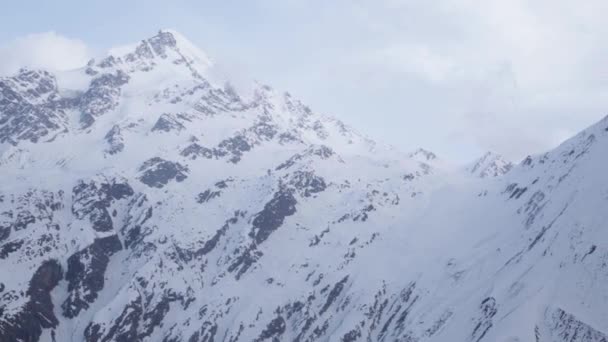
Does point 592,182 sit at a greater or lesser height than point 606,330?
greater

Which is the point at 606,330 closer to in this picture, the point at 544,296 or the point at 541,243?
the point at 544,296

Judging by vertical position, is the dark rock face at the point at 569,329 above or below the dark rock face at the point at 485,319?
above

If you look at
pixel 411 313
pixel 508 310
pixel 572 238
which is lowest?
pixel 411 313

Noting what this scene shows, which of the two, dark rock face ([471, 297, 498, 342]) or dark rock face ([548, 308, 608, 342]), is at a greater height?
dark rock face ([548, 308, 608, 342])

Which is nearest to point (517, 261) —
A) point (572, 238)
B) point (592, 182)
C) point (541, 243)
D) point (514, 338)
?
point (541, 243)

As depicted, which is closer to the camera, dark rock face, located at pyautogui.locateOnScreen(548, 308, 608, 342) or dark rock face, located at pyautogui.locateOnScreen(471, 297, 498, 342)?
dark rock face, located at pyautogui.locateOnScreen(548, 308, 608, 342)

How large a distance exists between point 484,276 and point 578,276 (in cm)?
3799

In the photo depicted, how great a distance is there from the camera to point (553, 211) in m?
182

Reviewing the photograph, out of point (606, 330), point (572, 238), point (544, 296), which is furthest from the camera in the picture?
point (572, 238)

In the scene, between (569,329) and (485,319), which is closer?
(569,329)

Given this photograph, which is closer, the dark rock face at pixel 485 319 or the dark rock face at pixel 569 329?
the dark rock face at pixel 569 329

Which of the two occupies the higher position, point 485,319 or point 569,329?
point 569,329

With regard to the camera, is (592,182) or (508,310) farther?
(592,182)

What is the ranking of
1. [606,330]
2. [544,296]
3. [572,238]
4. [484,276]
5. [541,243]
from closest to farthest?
[606,330] → [544,296] → [572,238] → [541,243] → [484,276]
